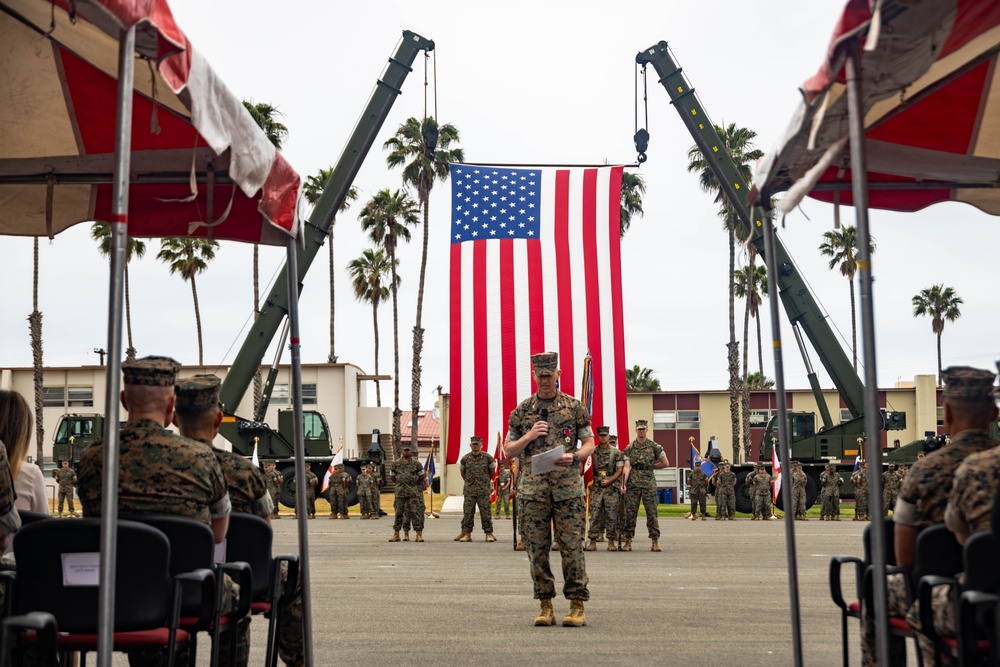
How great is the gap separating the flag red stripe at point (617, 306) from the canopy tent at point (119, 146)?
16.5 m

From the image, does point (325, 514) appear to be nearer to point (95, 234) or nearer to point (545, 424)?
point (95, 234)

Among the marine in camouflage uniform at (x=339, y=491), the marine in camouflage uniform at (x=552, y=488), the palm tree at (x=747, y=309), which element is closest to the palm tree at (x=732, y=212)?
the palm tree at (x=747, y=309)

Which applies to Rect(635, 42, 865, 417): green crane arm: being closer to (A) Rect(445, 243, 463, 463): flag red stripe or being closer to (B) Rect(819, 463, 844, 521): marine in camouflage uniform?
(A) Rect(445, 243, 463, 463): flag red stripe

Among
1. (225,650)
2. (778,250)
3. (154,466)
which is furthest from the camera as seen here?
(778,250)

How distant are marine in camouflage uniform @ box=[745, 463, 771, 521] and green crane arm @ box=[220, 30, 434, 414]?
61.9ft

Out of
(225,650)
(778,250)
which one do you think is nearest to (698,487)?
(778,250)

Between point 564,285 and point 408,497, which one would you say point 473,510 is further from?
point 564,285

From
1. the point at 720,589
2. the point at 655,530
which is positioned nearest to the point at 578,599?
the point at 720,589

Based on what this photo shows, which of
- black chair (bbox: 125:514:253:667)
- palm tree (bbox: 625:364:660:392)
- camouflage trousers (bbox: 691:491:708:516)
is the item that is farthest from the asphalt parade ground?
palm tree (bbox: 625:364:660:392)

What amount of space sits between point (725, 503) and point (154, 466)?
105 feet

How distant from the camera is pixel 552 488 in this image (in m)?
9.73

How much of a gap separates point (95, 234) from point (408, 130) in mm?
15330

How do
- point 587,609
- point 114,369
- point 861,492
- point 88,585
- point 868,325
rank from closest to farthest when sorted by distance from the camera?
point 114,369 < point 868,325 < point 88,585 < point 587,609 < point 861,492

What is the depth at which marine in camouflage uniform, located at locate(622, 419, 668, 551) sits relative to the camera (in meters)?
20.5
